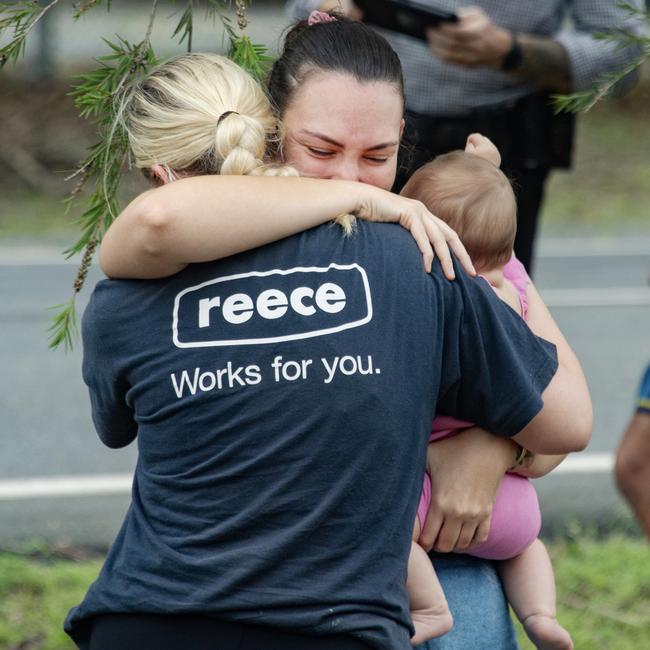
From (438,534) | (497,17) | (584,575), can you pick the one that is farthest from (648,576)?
(438,534)

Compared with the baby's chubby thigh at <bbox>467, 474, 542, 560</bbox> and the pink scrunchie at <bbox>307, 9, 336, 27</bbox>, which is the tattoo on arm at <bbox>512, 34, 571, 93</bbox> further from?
the baby's chubby thigh at <bbox>467, 474, 542, 560</bbox>

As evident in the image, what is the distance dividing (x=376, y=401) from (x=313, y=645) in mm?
342

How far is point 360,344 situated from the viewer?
163 cm

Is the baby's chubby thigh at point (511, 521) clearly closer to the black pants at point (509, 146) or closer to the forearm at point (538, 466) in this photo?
the forearm at point (538, 466)

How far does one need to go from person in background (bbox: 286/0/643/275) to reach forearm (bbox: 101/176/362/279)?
1.58m

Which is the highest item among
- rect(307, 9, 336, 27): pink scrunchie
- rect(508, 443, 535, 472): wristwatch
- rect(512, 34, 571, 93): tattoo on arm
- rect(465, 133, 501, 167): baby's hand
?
rect(307, 9, 336, 27): pink scrunchie

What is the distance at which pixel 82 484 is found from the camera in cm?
503

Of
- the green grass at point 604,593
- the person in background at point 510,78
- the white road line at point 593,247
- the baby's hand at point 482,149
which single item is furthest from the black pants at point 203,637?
the white road line at point 593,247

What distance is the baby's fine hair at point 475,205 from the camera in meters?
1.95

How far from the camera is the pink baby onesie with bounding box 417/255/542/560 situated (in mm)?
2010

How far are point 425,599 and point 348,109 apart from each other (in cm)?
80

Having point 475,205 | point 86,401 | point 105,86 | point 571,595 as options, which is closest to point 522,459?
point 475,205

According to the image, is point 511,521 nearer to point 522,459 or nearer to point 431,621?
point 522,459

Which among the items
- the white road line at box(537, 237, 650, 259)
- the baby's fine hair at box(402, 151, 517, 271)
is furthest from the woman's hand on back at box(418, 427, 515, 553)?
the white road line at box(537, 237, 650, 259)
